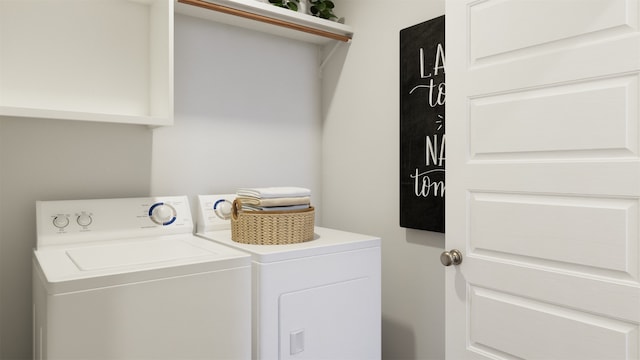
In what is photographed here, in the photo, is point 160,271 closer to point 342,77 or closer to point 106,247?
point 106,247

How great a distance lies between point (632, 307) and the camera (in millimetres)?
1142

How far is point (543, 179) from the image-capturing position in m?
1.32

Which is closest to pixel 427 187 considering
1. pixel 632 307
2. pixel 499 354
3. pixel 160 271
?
pixel 499 354

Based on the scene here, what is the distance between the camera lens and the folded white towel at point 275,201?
167 centimetres

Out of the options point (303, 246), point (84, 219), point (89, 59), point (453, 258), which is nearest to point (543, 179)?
point (453, 258)

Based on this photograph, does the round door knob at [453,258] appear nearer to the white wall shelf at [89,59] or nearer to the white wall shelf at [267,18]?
the white wall shelf at [89,59]

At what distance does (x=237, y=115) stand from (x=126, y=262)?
104 centimetres

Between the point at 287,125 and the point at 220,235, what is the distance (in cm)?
75

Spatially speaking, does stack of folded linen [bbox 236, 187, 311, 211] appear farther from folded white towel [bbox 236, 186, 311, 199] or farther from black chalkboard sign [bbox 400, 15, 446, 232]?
black chalkboard sign [bbox 400, 15, 446, 232]

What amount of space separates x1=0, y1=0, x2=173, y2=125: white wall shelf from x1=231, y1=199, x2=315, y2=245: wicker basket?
1.54ft

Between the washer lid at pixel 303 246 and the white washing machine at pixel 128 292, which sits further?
the washer lid at pixel 303 246

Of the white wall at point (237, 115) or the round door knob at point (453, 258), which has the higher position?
the white wall at point (237, 115)

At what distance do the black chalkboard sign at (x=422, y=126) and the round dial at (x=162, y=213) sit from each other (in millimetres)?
1005

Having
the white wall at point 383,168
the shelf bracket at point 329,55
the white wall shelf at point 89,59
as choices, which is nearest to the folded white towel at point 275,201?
the white wall shelf at point 89,59
